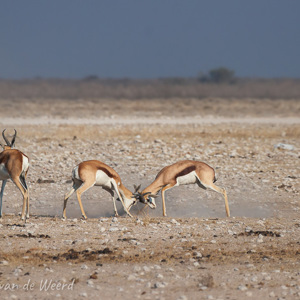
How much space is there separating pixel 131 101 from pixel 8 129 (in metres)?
21.7

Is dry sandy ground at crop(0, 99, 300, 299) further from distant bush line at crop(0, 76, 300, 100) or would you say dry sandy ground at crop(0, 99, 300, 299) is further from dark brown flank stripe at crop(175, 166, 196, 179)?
distant bush line at crop(0, 76, 300, 100)

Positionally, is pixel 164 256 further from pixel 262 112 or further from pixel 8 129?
pixel 262 112

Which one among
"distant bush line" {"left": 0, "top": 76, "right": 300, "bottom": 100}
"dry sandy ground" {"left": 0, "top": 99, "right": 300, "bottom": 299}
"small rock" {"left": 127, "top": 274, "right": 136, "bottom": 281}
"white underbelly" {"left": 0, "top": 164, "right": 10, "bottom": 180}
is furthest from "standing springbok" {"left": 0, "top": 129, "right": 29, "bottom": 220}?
"distant bush line" {"left": 0, "top": 76, "right": 300, "bottom": 100}

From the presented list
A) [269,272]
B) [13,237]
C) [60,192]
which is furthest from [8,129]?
[269,272]

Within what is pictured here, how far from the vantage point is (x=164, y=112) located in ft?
116

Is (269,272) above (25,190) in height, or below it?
below

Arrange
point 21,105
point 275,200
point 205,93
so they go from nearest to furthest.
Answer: point 275,200
point 21,105
point 205,93

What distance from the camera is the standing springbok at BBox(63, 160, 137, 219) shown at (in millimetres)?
10000

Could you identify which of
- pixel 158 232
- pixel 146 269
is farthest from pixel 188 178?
pixel 146 269

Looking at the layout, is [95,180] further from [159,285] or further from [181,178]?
[159,285]

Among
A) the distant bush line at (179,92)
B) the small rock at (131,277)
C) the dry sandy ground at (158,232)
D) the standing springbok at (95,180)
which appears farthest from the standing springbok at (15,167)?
the distant bush line at (179,92)

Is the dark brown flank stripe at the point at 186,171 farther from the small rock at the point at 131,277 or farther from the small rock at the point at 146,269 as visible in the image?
the small rock at the point at 131,277

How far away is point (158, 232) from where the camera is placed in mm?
8977

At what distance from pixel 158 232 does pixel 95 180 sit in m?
1.63
